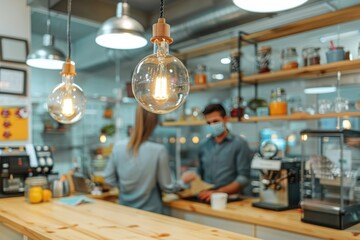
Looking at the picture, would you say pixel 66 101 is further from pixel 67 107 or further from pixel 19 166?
pixel 19 166

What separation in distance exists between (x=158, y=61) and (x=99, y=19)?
2.78 m

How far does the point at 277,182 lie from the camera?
8.55 ft

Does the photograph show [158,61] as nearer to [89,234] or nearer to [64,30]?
[89,234]

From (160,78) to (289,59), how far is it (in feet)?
6.66

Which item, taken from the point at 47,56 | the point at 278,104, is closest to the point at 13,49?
the point at 47,56

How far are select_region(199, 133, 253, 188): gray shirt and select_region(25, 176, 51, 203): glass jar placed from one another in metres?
1.37

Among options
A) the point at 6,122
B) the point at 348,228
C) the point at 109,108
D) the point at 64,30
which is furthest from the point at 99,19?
the point at 348,228

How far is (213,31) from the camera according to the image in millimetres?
3432

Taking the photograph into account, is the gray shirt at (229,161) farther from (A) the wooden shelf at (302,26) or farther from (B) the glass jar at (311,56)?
(A) the wooden shelf at (302,26)

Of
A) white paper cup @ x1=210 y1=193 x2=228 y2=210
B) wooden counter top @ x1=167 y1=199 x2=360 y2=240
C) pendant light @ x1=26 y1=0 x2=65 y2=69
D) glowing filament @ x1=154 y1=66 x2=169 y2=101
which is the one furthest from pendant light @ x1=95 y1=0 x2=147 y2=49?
wooden counter top @ x1=167 y1=199 x2=360 y2=240

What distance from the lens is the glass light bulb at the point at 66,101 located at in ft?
6.37

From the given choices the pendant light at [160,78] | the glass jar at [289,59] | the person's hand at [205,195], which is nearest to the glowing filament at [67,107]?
the pendant light at [160,78]

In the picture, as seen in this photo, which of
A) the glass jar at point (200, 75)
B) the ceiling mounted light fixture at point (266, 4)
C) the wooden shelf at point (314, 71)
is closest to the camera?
the ceiling mounted light fixture at point (266, 4)

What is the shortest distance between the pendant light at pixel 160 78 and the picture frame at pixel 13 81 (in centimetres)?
237
